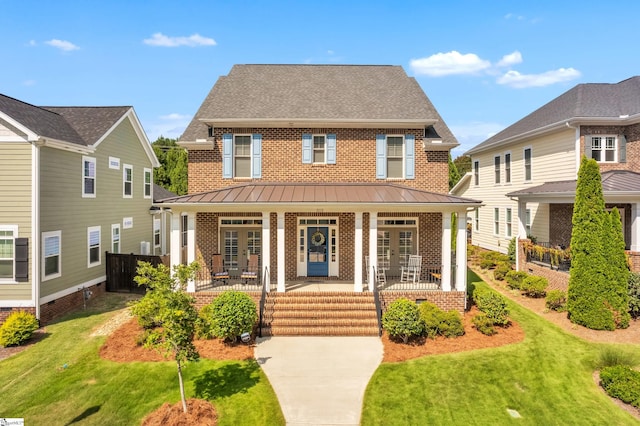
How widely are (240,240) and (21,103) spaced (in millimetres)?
10586

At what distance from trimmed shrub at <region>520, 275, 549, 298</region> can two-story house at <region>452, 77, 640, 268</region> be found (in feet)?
12.5

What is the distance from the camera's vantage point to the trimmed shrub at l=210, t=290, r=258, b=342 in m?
10.0

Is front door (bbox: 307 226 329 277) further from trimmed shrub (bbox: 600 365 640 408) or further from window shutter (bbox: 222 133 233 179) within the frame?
trimmed shrub (bbox: 600 365 640 408)

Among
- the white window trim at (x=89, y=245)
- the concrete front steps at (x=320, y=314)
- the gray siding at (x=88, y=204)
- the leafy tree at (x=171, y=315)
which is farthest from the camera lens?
the white window trim at (x=89, y=245)

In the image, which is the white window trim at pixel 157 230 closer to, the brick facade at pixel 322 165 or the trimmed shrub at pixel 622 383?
the brick facade at pixel 322 165

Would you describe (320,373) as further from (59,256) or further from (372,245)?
(59,256)

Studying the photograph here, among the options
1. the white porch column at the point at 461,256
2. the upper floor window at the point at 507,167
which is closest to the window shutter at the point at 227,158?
the white porch column at the point at 461,256

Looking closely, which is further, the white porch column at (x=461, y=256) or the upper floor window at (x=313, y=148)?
the upper floor window at (x=313, y=148)

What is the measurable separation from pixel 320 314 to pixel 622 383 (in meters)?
7.83

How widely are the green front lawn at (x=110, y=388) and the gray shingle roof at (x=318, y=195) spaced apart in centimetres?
539

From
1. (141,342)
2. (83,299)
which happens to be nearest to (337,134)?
(141,342)

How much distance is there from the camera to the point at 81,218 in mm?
14781

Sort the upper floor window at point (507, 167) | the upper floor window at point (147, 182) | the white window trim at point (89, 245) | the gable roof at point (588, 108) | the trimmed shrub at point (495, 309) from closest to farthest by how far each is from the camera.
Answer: the trimmed shrub at point (495, 309) < the white window trim at point (89, 245) < the gable roof at point (588, 108) < the upper floor window at point (147, 182) < the upper floor window at point (507, 167)

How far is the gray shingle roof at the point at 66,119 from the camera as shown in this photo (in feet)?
41.5
